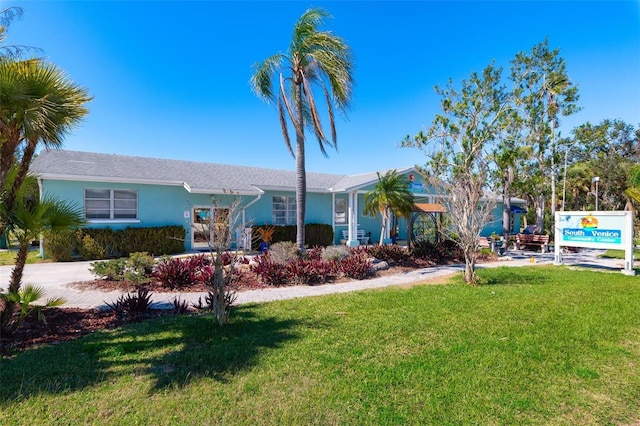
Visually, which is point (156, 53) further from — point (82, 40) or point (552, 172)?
point (552, 172)

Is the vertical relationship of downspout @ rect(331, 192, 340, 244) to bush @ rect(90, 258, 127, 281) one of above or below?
above

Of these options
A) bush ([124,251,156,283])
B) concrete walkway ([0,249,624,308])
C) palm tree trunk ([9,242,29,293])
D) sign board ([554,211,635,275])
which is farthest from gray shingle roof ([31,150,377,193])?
sign board ([554,211,635,275])

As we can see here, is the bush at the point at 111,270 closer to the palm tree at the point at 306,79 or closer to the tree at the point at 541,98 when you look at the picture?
the palm tree at the point at 306,79

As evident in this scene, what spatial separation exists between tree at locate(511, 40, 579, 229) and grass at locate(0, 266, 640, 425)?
1550 centimetres

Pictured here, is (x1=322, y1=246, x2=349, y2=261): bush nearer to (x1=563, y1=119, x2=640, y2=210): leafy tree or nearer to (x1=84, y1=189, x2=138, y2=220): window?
(x1=84, y1=189, x2=138, y2=220): window

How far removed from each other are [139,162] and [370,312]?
54.5ft

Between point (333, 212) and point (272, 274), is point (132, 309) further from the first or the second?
point (333, 212)

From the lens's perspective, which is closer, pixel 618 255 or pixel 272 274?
pixel 272 274

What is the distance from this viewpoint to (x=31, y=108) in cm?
423

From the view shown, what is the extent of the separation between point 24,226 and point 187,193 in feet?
40.0

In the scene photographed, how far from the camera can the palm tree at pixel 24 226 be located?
4992mm

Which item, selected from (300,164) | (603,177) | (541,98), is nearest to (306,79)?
(300,164)

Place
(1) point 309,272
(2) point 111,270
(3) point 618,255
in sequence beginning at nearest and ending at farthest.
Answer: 1. (2) point 111,270
2. (1) point 309,272
3. (3) point 618,255

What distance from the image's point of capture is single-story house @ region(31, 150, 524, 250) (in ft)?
47.6
